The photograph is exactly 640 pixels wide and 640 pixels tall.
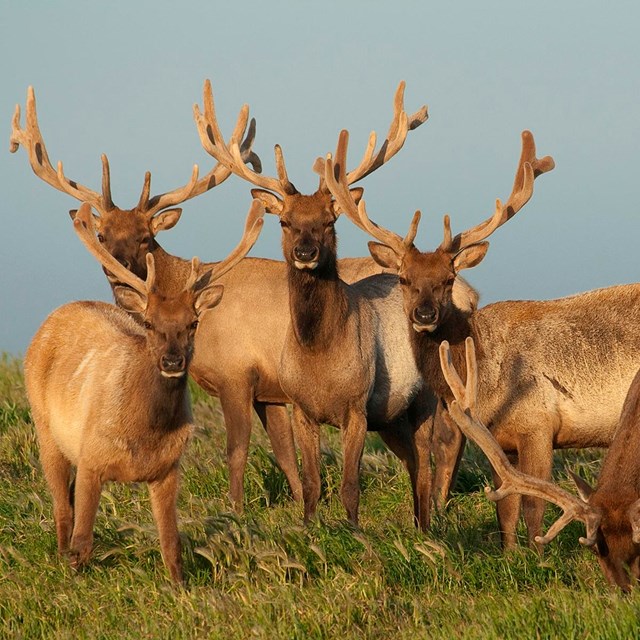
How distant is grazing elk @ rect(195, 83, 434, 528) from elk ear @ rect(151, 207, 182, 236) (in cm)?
157

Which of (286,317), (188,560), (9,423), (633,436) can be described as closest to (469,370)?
(633,436)

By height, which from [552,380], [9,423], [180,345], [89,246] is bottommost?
[9,423]

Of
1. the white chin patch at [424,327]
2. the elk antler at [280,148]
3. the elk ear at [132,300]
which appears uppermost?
the elk antler at [280,148]

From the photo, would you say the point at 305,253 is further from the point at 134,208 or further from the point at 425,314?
the point at 134,208

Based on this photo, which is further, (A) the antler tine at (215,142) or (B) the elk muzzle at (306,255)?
(A) the antler tine at (215,142)

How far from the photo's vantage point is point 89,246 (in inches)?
296

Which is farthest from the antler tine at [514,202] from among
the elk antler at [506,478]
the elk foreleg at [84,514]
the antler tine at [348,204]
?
the elk foreleg at [84,514]

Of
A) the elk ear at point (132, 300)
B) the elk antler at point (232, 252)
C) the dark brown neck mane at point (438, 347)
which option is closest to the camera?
the elk ear at point (132, 300)

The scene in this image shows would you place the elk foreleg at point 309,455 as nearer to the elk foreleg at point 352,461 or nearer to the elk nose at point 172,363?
the elk foreleg at point 352,461

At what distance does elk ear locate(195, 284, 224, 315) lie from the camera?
22.9 feet

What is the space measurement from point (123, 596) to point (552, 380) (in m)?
3.25

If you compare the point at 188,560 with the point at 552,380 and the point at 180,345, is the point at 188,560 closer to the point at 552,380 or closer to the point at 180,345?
the point at 180,345

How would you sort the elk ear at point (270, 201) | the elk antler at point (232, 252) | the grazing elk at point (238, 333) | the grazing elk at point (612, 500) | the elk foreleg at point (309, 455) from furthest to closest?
1. the grazing elk at point (238, 333)
2. the elk ear at point (270, 201)
3. the elk foreleg at point (309, 455)
4. the elk antler at point (232, 252)
5. the grazing elk at point (612, 500)

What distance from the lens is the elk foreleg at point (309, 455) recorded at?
841cm
